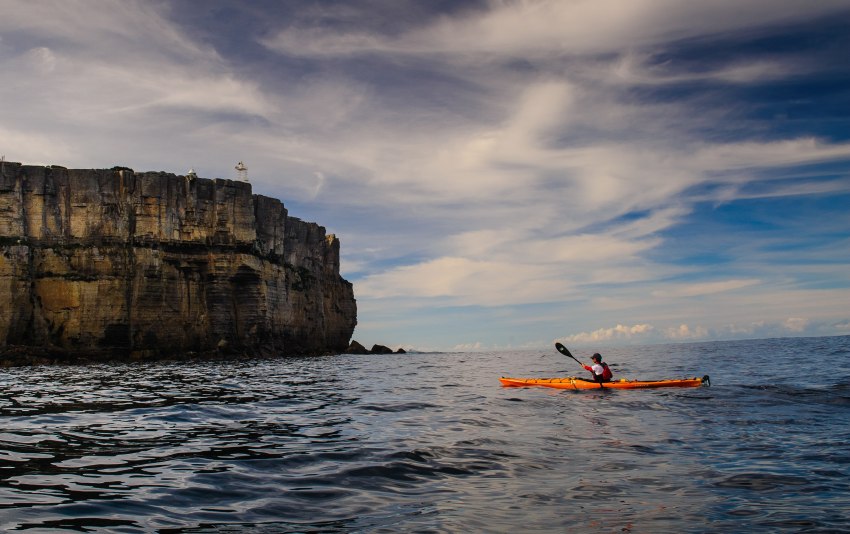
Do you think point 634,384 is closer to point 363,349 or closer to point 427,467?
point 427,467

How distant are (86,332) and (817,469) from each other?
6088 cm

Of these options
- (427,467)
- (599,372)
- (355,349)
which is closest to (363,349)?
(355,349)

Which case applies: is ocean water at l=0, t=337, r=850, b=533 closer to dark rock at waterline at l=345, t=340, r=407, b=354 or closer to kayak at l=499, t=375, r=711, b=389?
kayak at l=499, t=375, r=711, b=389

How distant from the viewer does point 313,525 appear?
20.2ft

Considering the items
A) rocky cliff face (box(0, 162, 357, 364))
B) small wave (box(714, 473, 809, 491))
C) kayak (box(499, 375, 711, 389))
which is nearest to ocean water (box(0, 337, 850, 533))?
small wave (box(714, 473, 809, 491))

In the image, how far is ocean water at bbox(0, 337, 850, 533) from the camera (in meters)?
6.33

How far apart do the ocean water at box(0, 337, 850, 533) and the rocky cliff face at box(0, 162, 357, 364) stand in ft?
148

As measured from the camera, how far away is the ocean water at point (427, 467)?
20.8ft

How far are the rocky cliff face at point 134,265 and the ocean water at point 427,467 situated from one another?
148ft

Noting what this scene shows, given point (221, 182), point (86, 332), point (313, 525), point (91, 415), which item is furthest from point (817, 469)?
point (221, 182)

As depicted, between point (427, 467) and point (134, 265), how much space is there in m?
58.4

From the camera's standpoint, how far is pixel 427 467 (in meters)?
8.93

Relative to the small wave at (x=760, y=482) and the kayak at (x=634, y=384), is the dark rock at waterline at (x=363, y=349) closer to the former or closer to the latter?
the kayak at (x=634, y=384)

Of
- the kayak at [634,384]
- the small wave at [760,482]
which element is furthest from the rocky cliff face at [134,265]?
the small wave at [760,482]
